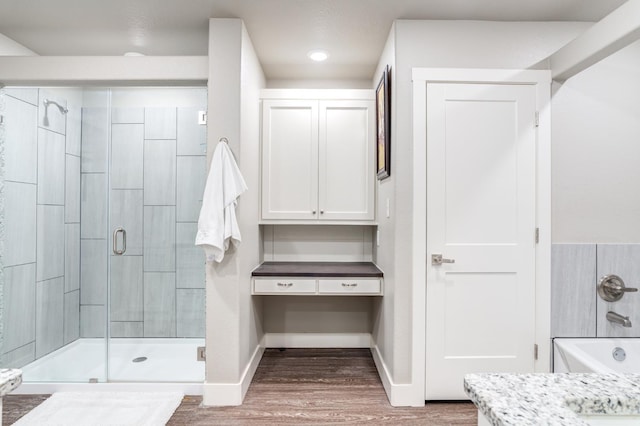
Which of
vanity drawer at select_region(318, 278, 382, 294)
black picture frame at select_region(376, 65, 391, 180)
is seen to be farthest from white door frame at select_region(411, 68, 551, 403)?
vanity drawer at select_region(318, 278, 382, 294)

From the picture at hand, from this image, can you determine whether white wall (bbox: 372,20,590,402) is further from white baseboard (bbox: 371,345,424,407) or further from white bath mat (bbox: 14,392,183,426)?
white bath mat (bbox: 14,392,183,426)

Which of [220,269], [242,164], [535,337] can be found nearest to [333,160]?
[242,164]

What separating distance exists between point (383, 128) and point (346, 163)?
0.59 metres

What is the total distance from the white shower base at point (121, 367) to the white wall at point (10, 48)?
2158mm

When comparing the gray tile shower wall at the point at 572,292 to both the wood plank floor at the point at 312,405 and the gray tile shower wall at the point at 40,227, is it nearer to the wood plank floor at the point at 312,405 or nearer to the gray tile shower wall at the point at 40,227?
the wood plank floor at the point at 312,405

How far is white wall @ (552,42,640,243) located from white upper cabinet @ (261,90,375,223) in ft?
4.48

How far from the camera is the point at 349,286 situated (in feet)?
9.02

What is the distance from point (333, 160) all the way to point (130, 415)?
2.29m

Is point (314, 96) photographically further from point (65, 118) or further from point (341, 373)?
point (341, 373)

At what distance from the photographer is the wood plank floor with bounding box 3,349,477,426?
2.15 meters

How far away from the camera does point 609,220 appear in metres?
2.32

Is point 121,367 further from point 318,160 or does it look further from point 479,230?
point 479,230

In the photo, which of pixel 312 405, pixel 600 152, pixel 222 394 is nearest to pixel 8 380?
pixel 222 394

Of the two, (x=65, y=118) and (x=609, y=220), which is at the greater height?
(x=65, y=118)
